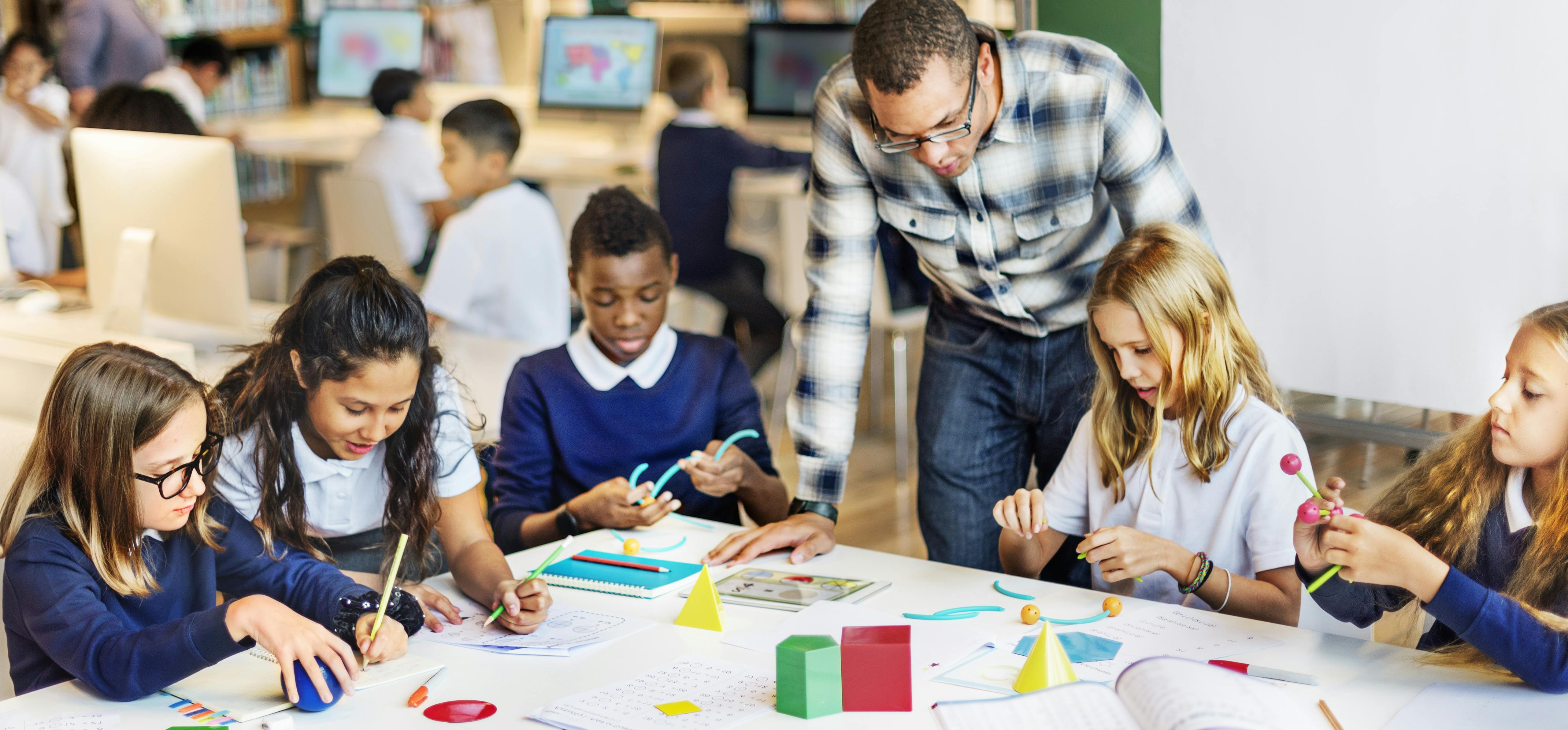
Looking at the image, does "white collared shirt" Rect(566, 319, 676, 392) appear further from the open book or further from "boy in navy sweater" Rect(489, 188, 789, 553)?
the open book

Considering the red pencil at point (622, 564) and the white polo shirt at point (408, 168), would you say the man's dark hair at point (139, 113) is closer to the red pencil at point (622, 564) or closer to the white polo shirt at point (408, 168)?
the white polo shirt at point (408, 168)

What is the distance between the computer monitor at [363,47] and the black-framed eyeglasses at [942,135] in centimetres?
446

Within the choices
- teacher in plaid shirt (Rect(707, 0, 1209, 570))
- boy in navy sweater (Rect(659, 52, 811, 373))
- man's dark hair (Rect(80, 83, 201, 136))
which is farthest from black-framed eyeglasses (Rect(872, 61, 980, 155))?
boy in navy sweater (Rect(659, 52, 811, 373))

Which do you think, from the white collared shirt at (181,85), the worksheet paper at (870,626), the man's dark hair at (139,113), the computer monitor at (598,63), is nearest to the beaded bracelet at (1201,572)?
the worksheet paper at (870,626)

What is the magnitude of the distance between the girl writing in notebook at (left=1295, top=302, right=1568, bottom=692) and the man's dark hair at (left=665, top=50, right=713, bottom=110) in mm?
3176

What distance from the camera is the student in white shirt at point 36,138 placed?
434 centimetres

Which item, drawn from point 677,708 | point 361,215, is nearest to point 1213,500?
point 677,708

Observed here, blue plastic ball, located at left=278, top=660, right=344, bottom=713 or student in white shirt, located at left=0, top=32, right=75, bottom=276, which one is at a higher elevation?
student in white shirt, located at left=0, top=32, right=75, bottom=276

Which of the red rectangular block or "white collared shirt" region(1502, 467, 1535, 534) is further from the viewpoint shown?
"white collared shirt" region(1502, 467, 1535, 534)

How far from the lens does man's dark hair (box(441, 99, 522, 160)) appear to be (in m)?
3.37

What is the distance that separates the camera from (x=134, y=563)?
1.45m

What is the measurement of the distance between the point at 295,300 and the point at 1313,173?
1.50 metres

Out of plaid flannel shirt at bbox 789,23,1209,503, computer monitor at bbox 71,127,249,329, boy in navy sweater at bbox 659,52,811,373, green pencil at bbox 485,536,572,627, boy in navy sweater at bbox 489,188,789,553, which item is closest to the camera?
green pencil at bbox 485,536,572,627

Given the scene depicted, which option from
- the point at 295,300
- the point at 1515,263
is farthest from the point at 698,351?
the point at 1515,263
